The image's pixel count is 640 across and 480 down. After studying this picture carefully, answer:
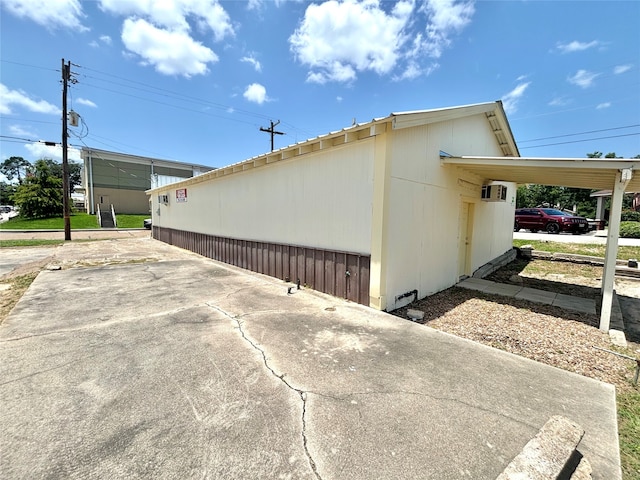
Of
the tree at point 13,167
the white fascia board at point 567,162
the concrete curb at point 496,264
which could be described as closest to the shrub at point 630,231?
the concrete curb at point 496,264

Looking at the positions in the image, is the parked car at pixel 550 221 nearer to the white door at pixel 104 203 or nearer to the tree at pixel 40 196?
the white door at pixel 104 203

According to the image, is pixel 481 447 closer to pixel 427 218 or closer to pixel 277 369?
pixel 277 369

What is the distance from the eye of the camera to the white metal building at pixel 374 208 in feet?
16.1

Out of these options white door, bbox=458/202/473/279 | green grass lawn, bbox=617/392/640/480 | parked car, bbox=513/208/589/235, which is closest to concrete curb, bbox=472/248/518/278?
white door, bbox=458/202/473/279

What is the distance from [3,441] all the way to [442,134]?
730 cm

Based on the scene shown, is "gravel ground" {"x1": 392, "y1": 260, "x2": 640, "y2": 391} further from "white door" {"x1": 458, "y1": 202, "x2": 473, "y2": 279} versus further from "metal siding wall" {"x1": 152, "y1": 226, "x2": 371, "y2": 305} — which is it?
"white door" {"x1": 458, "y1": 202, "x2": 473, "y2": 279}

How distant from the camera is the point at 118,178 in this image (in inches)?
1182

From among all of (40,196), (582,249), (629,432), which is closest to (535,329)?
(629,432)

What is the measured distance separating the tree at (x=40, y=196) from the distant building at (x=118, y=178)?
9.40ft

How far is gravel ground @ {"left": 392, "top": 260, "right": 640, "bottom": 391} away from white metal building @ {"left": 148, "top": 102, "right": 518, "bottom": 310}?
655 mm

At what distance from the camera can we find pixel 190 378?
2.85 meters

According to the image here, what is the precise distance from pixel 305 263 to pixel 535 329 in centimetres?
424

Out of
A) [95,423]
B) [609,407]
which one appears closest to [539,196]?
[609,407]

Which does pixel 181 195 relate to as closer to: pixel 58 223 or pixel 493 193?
pixel 493 193
